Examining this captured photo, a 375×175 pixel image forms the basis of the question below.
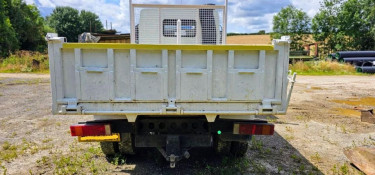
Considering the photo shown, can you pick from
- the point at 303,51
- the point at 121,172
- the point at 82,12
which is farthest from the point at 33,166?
the point at 82,12

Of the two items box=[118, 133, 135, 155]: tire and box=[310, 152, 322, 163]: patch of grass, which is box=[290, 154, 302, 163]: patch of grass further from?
box=[118, 133, 135, 155]: tire

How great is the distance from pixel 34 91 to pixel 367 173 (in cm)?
1102

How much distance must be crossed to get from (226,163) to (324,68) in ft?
60.8

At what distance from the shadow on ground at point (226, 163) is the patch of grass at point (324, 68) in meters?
16.2

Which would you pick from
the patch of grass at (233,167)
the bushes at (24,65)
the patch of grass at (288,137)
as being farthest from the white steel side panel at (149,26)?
the bushes at (24,65)

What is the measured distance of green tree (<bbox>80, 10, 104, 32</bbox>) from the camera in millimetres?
57906

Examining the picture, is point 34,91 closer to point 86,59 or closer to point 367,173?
point 86,59

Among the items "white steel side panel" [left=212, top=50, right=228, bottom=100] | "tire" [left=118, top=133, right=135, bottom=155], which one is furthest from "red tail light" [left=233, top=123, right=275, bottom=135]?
"tire" [left=118, top=133, right=135, bottom=155]

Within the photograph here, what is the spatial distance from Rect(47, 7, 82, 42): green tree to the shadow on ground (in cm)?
5473

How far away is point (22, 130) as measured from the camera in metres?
5.66

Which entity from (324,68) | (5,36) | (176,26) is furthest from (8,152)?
(5,36)

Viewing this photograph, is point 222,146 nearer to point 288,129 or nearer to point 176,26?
point 288,129

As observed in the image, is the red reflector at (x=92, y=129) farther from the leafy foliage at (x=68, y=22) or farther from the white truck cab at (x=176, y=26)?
the leafy foliage at (x=68, y=22)

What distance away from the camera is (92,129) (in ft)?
10.7
